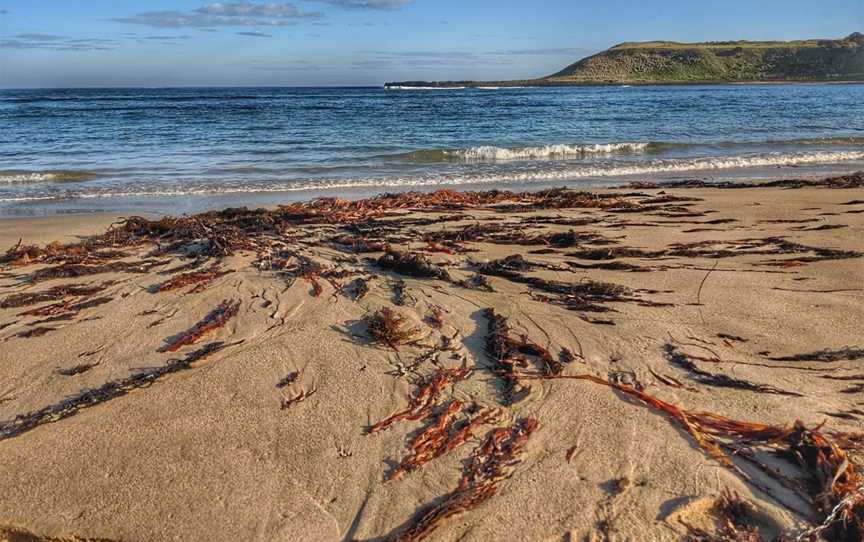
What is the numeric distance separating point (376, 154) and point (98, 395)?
11.3 meters

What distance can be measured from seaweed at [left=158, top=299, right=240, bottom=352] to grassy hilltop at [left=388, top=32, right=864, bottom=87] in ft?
258

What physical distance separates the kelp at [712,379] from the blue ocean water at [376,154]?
6.66 m

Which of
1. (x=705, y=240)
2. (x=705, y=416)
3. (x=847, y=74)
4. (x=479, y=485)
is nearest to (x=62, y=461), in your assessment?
(x=479, y=485)

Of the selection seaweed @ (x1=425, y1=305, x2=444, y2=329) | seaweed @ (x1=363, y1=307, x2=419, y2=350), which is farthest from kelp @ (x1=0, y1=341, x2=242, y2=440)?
seaweed @ (x1=425, y1=305, x2=444, y2=329)

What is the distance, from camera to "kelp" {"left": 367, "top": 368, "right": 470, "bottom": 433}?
2.86 metres

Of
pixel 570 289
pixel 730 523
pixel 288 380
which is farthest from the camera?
pixel 570 289

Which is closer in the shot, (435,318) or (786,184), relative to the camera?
(435,318)

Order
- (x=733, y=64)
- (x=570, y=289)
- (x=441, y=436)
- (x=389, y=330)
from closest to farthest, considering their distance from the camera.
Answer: (x=441, y=436) → (x=389, y=330) → (x=570, y=289) → (x=733, y=64)

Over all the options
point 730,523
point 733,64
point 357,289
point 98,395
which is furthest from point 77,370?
point 733,64

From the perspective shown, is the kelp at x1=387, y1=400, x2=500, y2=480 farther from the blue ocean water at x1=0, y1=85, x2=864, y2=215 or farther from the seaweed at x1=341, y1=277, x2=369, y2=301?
the blue ocean water at x1=0, y1=85, x2=864, y2=215

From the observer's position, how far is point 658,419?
9.22ft

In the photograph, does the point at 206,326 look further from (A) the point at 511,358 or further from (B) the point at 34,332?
(A) the point at 511,358

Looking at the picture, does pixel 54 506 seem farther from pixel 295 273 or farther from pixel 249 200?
pixel 249 200

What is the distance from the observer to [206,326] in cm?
383
